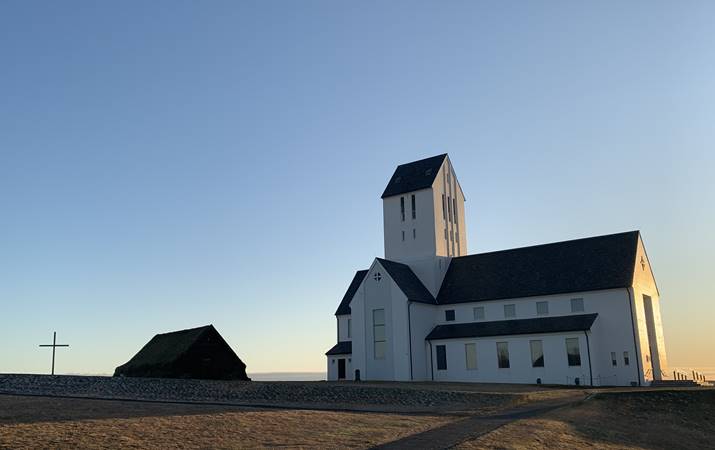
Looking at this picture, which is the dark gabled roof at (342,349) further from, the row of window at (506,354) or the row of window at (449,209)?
the row of window at (449,209)

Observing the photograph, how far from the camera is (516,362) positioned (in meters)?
51.1

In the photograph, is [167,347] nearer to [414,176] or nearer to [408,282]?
[408,282]

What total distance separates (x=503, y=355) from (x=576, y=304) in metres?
7.24

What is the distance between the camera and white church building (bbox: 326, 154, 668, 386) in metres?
48.9

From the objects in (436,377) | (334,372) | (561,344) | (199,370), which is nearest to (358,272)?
(334,372)

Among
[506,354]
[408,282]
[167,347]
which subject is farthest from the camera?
[408,282]

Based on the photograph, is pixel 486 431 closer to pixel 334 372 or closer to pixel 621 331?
pixel 621 331

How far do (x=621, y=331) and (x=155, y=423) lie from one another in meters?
40.4

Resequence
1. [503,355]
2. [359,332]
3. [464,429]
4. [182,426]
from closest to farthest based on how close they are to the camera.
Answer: [182,426]
[464,429]
[503,355]
[359,332]

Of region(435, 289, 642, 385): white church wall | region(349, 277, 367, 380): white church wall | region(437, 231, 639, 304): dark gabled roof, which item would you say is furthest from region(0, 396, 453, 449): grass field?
region(349, 277, 367, 380): white church wall

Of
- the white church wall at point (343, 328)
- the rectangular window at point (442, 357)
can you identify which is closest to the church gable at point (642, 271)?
the rectangular window at point (442, 357)

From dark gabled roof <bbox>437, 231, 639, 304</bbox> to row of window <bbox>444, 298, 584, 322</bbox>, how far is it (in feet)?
2.82

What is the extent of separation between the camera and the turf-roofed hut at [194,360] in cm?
3559

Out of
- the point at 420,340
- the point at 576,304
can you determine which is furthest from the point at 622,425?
the point at 420,340
